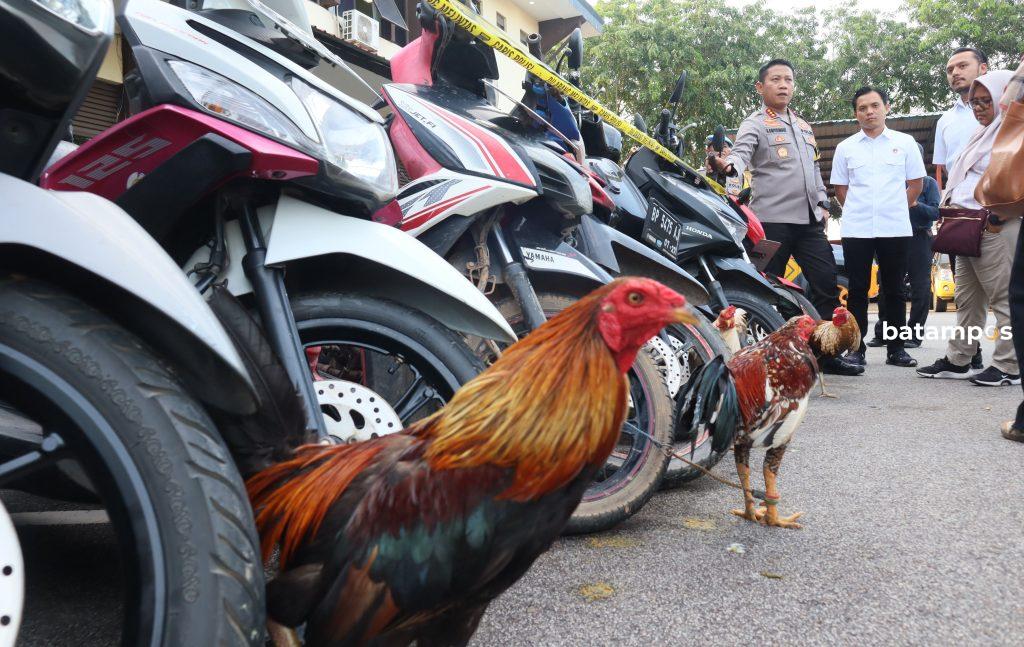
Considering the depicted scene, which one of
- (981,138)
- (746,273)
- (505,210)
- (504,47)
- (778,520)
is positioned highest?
(504,47)

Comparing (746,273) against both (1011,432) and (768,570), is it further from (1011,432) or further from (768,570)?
(768,570)

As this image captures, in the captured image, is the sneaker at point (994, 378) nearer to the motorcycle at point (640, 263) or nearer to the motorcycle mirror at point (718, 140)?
the motorcycle mirror at point (718, 140)

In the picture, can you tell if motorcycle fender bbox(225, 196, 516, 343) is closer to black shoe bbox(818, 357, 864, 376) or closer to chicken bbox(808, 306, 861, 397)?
chicken bbox(808, 306, 861, 397)

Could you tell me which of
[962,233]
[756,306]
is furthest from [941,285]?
[756,306]

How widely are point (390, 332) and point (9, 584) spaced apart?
3.19 ft

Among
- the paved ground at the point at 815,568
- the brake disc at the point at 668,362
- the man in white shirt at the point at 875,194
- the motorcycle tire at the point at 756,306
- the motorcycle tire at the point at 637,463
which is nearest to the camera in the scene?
the paved ground at the point at 815,568

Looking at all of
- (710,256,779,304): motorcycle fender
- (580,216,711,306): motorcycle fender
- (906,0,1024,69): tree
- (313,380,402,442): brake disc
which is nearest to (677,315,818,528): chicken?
(580,216,711,306): motorcycle fender

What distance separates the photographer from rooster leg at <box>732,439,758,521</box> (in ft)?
8.59

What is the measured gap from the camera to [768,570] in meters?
2.14

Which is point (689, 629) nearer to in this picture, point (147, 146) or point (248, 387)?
point (248, 387)

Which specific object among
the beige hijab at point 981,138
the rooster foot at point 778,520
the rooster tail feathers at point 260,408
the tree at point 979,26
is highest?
the tree at point 979,26

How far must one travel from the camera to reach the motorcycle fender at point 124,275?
3.45 ft

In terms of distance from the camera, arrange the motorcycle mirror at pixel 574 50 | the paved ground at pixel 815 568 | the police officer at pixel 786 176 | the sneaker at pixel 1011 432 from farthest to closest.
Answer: the police officer at pixel 786 176 → the sneaker at pixel 1011 432 → the motorcycle mirror at pixel 574 50 → the paved ground at pixel 815 568

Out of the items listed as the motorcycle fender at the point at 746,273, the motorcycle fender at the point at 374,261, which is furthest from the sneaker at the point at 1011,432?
the motorcycle fender at the point at 374,261
